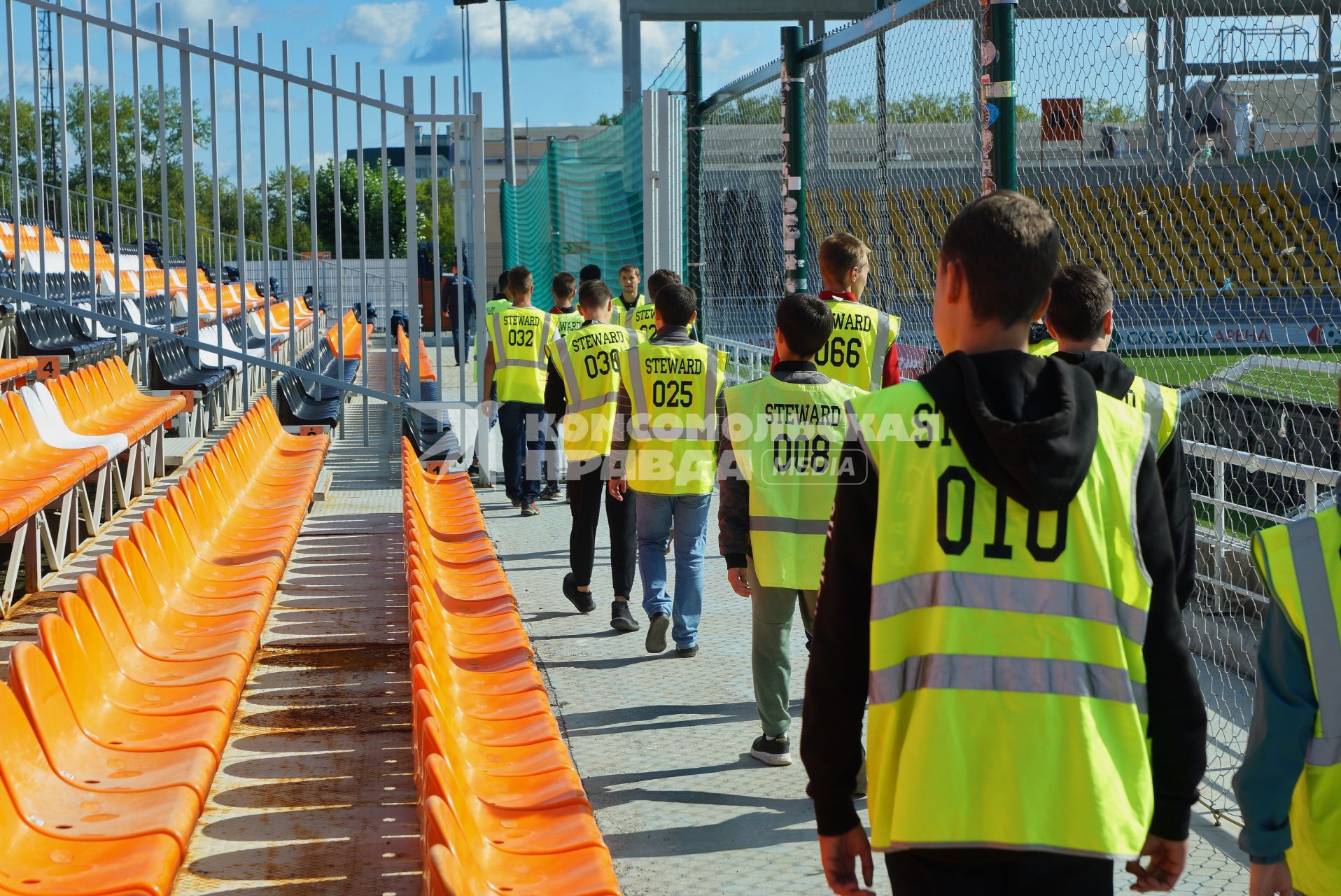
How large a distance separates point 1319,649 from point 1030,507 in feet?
1.83

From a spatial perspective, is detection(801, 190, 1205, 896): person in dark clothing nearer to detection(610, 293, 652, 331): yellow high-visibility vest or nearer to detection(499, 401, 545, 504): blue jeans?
detection(499, 401, 545, 504): blue jeans

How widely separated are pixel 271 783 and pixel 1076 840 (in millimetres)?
3184

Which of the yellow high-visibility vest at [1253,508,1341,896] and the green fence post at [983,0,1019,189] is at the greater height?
the green fence post at [983,0,1019,189]

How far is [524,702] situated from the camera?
404 centimetres

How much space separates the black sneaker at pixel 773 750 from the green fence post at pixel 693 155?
466 cm

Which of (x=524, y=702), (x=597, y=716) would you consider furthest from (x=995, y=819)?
(x=597, y=716)

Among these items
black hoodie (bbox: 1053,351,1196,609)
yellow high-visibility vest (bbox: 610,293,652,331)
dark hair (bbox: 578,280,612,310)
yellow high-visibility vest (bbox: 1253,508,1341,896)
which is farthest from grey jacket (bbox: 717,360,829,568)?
yellow high-visibility vest (bbox: 610,293,652,331)

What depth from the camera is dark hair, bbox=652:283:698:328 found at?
6.18 m

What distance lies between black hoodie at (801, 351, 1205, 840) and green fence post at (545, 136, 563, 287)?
44.5 feet

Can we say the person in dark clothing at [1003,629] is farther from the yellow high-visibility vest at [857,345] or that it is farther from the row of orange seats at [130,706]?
the yellow high-visibility vest at [857,345]

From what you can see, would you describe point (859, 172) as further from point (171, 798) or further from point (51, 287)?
point (51, 287)

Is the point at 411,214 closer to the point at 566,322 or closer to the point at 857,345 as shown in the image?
the point at 566,322

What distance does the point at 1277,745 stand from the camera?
84.2 inches

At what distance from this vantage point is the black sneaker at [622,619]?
6848 millimetres
